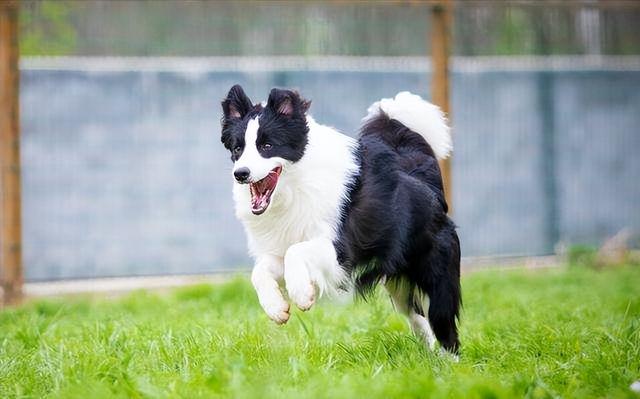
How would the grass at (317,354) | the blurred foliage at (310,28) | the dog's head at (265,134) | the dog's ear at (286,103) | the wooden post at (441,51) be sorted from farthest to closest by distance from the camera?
the wooden post at (441,51) → the blurred foliage at (310,28) → the dog's ear at (286,103) → the dog's head at (265,134) → the grass at (317,354)

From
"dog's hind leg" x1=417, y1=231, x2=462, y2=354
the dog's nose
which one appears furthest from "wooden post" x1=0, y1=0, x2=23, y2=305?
"dog's hind leg" x1=417, y1=231, x2=462, y2=354

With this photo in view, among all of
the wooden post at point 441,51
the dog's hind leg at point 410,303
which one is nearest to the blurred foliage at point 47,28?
the wooden post at point 441,51

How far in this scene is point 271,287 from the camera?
4539 mm

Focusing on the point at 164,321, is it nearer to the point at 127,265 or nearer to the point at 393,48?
the point at 127,265

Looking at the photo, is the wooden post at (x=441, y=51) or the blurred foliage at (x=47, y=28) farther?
the wooden post at (x=441, y=51)

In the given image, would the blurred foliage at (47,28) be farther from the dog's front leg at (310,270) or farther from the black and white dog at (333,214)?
the dog's front leg at (310,270)

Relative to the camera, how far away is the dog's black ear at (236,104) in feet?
15.9

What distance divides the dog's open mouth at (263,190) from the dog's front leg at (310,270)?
0.28 metres

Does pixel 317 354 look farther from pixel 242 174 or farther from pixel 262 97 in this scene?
pixel 262 97

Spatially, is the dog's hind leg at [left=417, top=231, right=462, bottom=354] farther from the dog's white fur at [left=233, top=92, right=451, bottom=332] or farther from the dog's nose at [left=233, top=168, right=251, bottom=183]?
the dog's nose at [left=233, top=168, right=251, bottom=183]

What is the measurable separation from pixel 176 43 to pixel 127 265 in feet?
6.52

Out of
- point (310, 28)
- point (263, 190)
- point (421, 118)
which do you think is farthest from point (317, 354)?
point (310, 28)

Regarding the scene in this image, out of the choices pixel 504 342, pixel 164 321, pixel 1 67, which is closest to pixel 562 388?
pixel 504 342

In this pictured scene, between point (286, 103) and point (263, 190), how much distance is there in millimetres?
440
